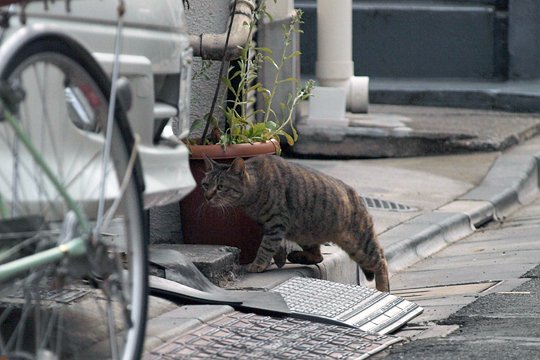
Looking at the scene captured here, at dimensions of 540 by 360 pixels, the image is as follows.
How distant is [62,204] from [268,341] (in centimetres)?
165

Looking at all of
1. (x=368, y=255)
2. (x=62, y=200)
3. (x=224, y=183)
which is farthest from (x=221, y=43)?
(x=62, y=200)

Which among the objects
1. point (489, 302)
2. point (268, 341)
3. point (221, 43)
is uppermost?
point (221, 43)

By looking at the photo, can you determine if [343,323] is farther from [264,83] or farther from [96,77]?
[264,83]

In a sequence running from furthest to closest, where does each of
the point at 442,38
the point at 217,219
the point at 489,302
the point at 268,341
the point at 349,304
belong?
the point at 442,38
the point at 217,219
the point at 489,302
the point at 349,304
the point at 268,341

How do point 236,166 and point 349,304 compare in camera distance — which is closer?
point 349,304

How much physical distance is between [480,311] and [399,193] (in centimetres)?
349

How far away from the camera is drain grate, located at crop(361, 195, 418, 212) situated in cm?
872

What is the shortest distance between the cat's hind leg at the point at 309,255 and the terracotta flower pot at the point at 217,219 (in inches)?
8.8

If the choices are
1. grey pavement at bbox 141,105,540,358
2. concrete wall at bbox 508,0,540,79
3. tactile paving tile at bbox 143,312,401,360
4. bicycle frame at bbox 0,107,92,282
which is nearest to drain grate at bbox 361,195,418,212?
grey pavement at bbox 141,105,540,358

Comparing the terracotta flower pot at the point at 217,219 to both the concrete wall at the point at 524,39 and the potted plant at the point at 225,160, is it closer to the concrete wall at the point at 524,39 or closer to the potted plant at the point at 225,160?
the potted plant at the point at 225,160

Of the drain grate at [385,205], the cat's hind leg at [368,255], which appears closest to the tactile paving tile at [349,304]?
the cat's hind leg at [368,255]

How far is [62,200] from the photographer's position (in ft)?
10.9

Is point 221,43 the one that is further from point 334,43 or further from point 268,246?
point 334,43

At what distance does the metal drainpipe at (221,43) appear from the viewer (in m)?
6.36
